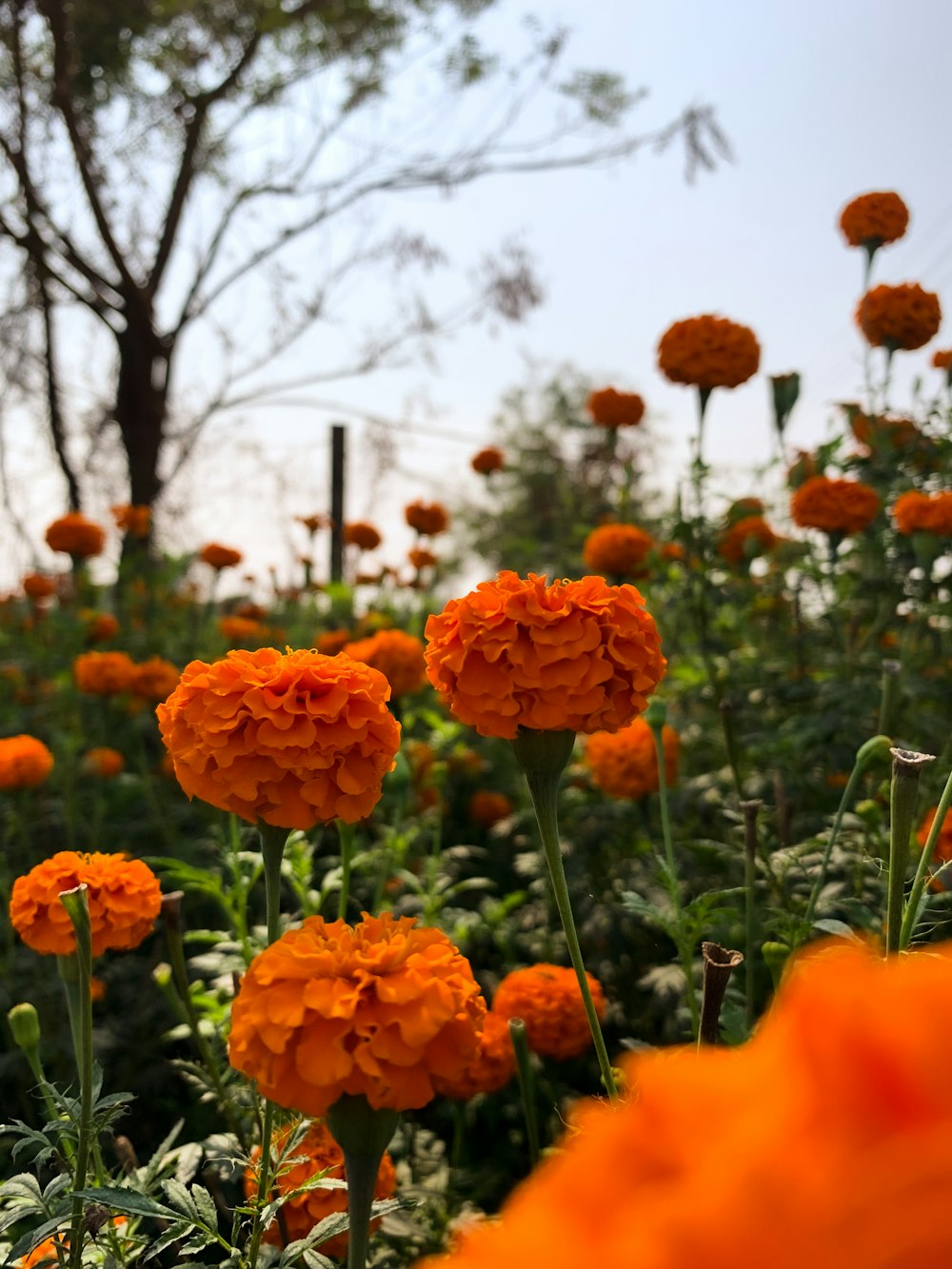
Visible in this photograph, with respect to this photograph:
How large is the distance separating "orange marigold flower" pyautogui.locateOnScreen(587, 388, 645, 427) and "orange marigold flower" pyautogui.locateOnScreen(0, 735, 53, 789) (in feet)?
6.67

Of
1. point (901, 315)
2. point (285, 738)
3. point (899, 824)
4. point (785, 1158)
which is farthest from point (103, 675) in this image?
point (785, 1158)

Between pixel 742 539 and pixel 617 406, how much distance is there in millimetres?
704

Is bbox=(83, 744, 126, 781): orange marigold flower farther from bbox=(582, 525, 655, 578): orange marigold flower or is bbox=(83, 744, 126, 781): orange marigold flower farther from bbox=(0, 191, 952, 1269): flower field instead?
bbox=(582, 525, 655, 578): orange marigold flower

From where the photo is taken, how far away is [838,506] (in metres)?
2.59

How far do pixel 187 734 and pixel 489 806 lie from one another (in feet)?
7.35

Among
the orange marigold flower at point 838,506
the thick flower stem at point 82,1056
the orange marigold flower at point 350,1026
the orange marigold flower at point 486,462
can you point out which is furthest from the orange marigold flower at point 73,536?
the orange marigold flower at point 350,1026

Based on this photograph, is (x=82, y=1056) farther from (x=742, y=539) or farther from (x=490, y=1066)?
(x=742, y=539)

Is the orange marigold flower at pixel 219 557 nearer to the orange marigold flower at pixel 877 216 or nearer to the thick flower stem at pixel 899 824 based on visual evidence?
the orange marigold flower at pixel 877 216

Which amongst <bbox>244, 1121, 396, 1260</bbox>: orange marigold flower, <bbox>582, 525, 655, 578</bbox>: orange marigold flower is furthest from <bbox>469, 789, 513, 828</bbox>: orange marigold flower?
<bbox>244, 1121, 396, 1260</bbox>: orange marigold flower

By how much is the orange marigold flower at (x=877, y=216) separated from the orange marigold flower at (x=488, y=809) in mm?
2062

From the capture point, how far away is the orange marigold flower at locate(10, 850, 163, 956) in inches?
46.3

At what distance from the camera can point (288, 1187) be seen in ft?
3.53

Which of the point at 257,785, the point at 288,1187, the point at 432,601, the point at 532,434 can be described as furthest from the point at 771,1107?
the point at 532,434

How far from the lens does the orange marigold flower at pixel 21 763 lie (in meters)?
2.43
